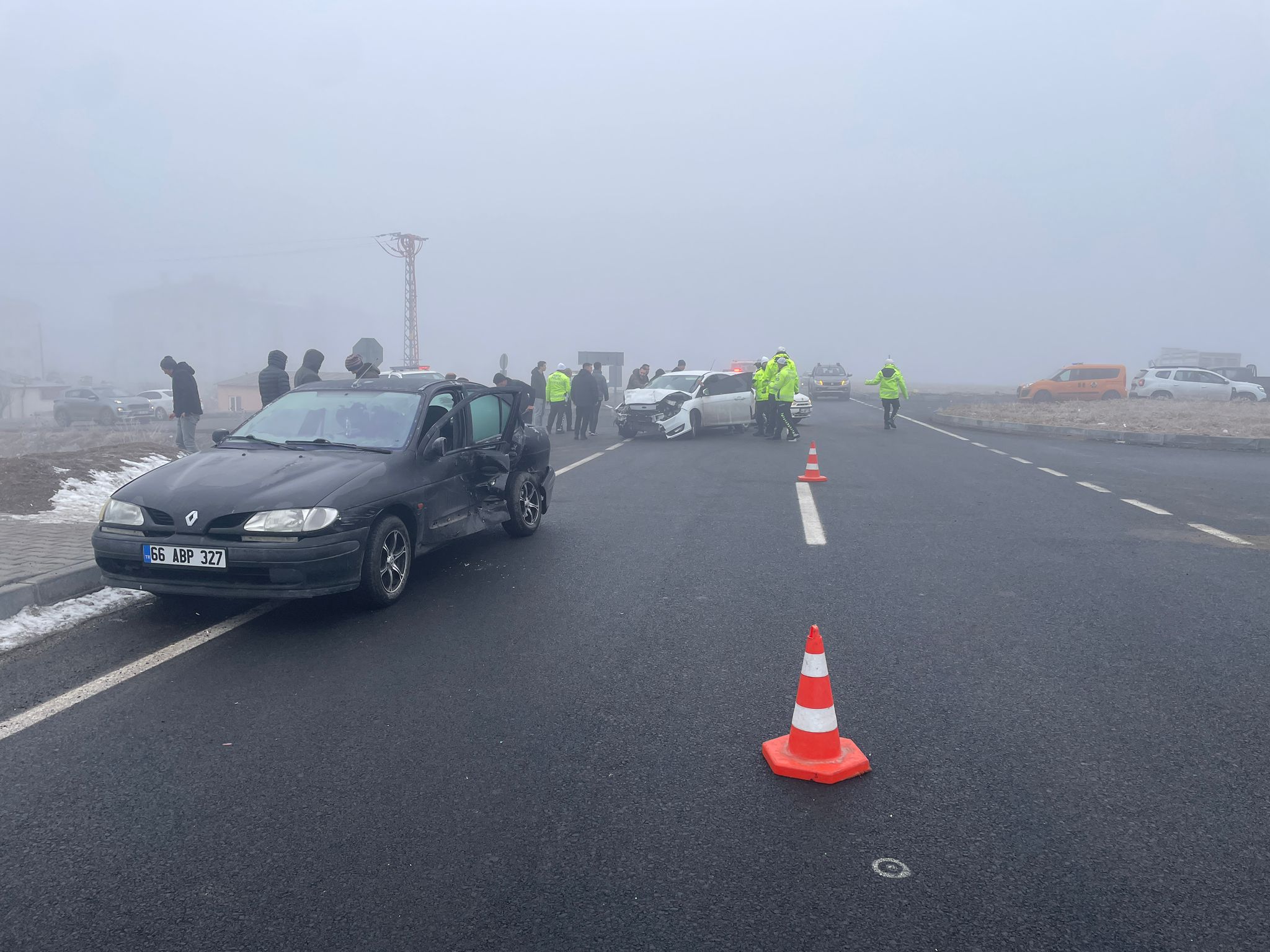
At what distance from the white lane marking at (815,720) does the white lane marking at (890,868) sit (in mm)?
707

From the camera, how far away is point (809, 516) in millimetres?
10016

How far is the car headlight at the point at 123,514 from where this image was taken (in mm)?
5840

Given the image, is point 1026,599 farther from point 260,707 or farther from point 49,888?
point 49,888

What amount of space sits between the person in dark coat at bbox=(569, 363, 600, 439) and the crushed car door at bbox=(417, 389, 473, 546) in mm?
13684

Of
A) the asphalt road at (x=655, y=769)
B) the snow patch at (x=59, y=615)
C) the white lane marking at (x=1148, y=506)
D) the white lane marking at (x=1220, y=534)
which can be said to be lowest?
the white lane marking at (x=1148, y=506)

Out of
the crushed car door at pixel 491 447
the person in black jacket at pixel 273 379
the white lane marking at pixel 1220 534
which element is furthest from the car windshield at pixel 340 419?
the white lane marking at pixel 1220 534

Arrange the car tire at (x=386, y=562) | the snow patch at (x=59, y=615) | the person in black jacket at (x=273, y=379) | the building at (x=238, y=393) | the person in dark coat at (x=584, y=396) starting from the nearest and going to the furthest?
the snow patch at (x=59, y=615) → the car tire at (x=386, y=562) → the person in black jacket at (x=273, y=379) → the person in dark coat at (x=584, y=396) → the building at (x=238, y=393)

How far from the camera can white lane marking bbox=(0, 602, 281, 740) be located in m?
4.24

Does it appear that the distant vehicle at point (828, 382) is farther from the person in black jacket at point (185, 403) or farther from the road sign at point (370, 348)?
the person in black jacket at point (185, 403)

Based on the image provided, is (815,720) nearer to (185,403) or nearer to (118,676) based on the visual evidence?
(118,676)

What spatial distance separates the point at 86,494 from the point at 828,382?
38.7 m

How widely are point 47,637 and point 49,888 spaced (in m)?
3.16

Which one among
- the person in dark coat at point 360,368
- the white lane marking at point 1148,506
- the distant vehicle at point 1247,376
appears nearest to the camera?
the white lane marking at point 1148,506

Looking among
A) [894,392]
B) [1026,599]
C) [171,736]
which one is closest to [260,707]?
[171,736]
